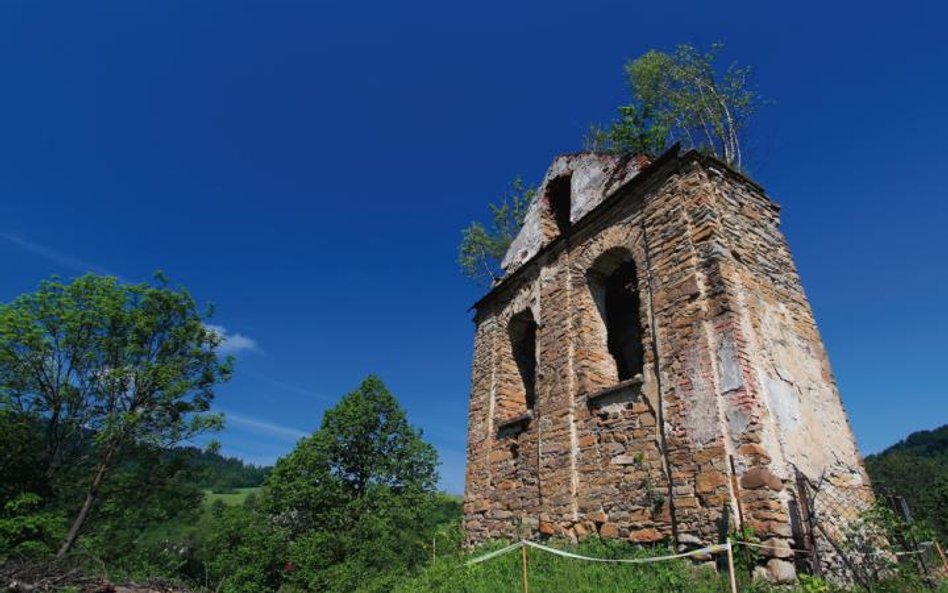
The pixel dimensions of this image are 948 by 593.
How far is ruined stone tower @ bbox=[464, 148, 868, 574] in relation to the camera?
5.12m

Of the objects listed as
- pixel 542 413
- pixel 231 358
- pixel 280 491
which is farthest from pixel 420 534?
pixel 542 413

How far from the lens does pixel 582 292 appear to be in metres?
8.45

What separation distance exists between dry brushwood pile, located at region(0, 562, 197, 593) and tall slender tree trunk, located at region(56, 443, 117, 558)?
8.46 meters

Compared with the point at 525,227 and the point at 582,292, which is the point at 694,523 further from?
the point at 525,227

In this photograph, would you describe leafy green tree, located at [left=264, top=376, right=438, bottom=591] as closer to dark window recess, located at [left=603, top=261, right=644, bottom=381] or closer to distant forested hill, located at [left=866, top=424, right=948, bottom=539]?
dark window recess, located at [left=603, top=261, right=644, bottom=381]

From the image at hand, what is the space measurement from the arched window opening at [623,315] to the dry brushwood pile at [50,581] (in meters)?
9.77

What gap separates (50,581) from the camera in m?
7.39

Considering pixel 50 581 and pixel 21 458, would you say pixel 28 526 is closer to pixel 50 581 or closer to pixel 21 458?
pixel 21 458

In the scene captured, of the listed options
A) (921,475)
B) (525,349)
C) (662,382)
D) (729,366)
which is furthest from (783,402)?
(921,475)

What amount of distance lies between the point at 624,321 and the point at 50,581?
11000mm

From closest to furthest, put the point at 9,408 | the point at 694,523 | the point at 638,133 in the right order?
the point at 694,523 < the point at 638,133 < the point at 9,408

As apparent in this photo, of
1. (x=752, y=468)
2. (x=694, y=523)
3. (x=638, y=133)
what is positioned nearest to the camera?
(x=752, y=468)

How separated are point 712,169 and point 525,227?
17.0ft

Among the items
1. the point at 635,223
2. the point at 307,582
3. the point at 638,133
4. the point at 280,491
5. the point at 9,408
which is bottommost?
the point at 307,582
